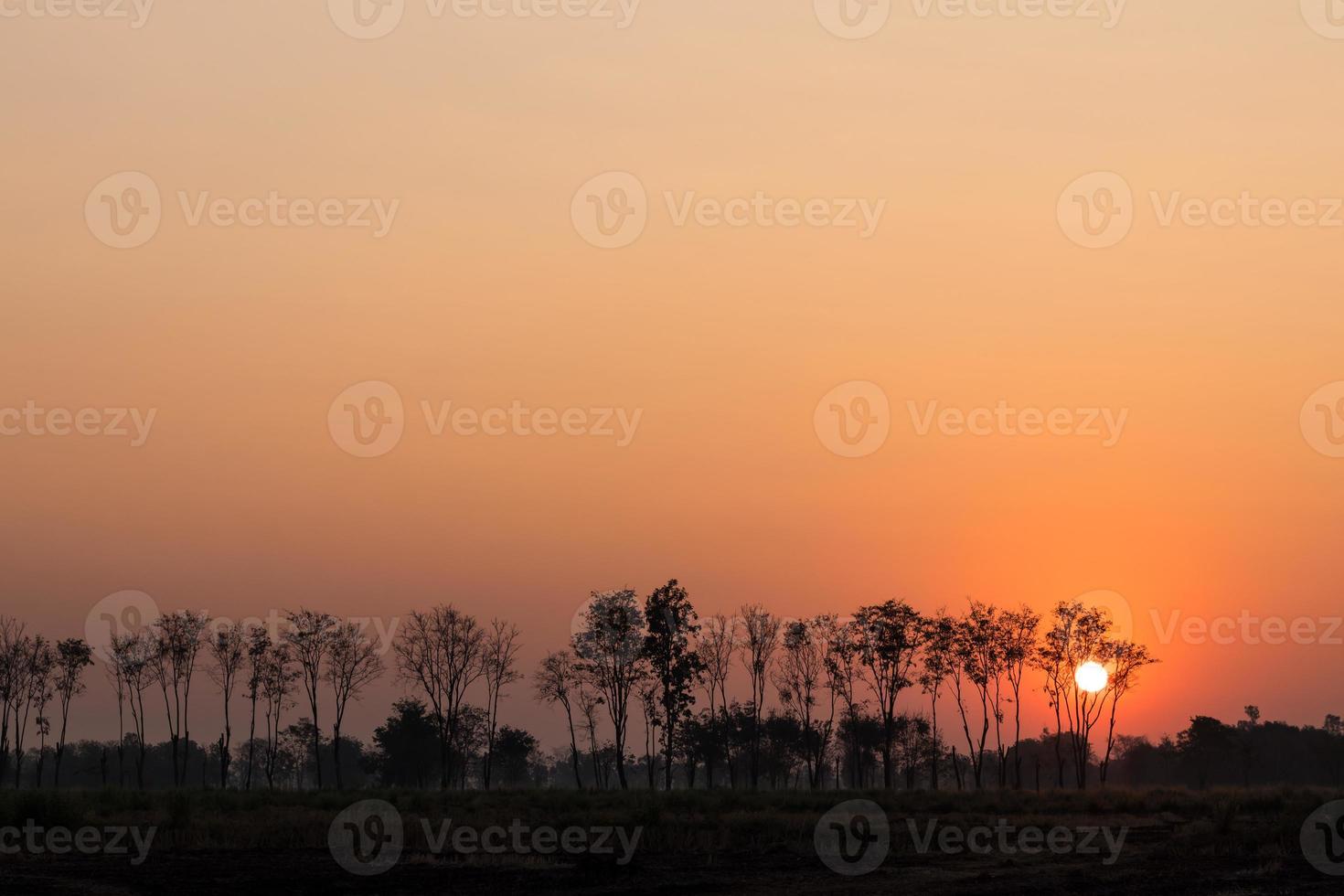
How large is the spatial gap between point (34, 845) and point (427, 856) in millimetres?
11964

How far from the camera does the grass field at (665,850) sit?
100 ft

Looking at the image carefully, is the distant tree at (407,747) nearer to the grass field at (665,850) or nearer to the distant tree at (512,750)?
the distant tree at (512,750)

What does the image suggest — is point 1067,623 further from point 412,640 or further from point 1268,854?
point 1268,854

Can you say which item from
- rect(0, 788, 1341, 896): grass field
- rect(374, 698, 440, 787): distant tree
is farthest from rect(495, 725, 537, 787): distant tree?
rect(0, 788, 1341, 896): grass field

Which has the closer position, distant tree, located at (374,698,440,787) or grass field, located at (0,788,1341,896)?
grass field, located at (0,788,1341,896)

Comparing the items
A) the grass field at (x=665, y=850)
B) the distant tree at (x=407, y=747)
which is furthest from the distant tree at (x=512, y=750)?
the grass field at (x=665, y=850)

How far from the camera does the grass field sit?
30.6 meters

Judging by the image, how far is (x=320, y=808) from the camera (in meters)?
56.8

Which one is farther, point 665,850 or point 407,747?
point 407,747

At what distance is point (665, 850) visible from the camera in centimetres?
4059

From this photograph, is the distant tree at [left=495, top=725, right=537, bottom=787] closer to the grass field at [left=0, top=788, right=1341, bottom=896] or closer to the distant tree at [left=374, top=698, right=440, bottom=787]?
the distant tree at [left=374, top=698, right=440, bottom=787]

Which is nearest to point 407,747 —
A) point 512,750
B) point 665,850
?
point 512,750

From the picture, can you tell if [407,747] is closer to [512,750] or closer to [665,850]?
[512,750]

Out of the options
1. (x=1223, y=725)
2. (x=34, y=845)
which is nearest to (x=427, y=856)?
(x=34, y=845)
